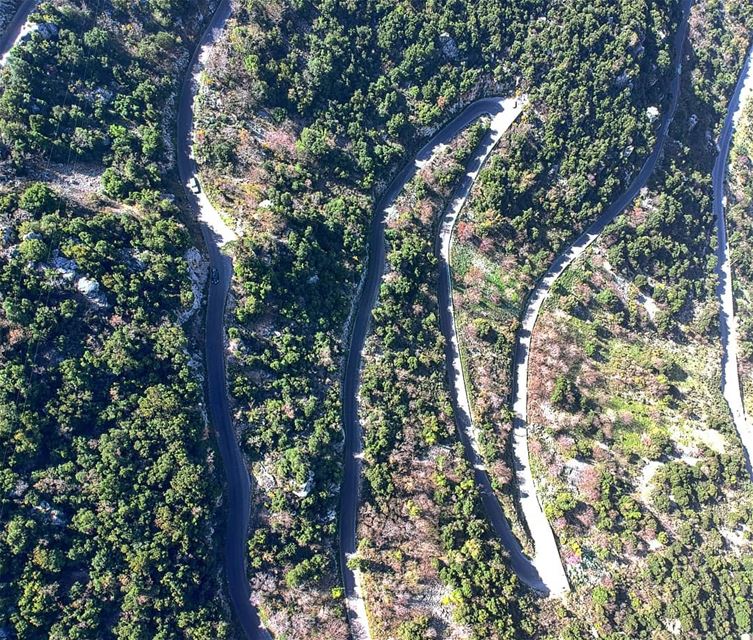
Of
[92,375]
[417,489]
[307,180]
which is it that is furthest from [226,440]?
[307,180]

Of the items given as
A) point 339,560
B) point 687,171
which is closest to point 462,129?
point 687,171

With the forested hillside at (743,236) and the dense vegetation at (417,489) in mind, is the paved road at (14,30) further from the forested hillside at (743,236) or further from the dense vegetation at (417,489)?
the forested hillside at (743,236)

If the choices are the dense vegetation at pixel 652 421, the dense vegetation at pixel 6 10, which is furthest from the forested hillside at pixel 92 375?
Result: the dense vegetation at pixel 652 421

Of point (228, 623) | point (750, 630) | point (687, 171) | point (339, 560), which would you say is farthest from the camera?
point (687, 171)

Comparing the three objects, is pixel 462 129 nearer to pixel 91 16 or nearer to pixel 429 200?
pixel 429 200

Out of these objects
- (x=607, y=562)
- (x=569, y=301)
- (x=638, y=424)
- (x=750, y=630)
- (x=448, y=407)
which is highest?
(x=569, y=301)

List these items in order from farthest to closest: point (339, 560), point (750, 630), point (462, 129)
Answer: point (462, 129) → point (750, 630) → point (339, 560)
